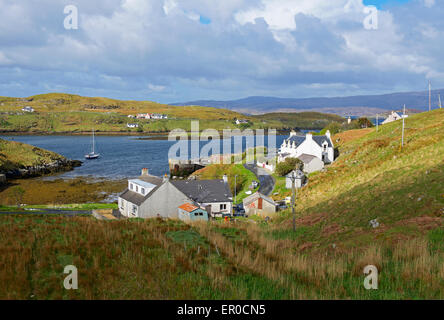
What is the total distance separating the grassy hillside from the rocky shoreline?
6.58 ft

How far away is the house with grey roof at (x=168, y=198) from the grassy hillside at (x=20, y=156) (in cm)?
7284

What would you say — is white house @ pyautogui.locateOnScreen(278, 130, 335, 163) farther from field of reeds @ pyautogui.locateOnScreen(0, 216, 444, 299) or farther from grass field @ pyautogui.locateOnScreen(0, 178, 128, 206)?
field of reeds @ pyautogui.locateOnScreen(0, 216, 444, 299)

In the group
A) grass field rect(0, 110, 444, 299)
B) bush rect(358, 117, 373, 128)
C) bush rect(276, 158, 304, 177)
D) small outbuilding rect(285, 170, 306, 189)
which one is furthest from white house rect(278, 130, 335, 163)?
bush rect(358, 117, 373, 128)

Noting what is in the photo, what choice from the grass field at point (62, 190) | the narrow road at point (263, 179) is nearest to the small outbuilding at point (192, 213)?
the narrow road at point (263, 179)

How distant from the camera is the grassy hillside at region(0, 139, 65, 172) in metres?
102

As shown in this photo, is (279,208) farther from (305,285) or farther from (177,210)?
(305,285)

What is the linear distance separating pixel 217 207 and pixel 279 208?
385 inches

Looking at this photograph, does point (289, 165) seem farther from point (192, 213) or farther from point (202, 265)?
point (202, 265)

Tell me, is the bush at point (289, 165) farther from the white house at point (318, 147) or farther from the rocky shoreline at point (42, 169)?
the rocky shoreline at point (42, 169)

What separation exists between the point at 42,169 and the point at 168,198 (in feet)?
260

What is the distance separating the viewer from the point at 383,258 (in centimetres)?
1200

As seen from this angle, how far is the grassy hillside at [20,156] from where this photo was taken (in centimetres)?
10157

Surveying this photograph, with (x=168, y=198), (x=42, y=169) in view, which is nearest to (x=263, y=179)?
(x=168, y=198)
